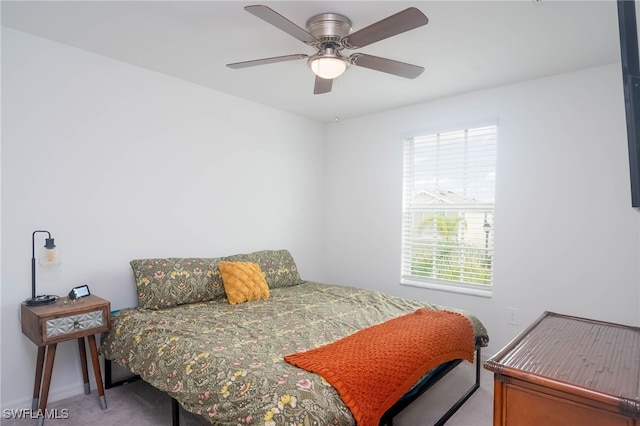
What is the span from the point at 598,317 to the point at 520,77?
203 centimetres

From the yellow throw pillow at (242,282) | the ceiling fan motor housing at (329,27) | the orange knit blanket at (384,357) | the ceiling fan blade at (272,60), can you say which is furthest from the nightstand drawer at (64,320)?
the ceiling fan motor housing at (329,27)

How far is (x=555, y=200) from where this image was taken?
299 centimetres

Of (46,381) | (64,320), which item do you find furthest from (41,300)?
(46,381)

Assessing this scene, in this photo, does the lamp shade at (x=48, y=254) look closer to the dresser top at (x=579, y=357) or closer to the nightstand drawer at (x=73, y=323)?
the nightstand drawer at (x=73, y=323)

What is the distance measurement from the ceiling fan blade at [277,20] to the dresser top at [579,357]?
1654mm

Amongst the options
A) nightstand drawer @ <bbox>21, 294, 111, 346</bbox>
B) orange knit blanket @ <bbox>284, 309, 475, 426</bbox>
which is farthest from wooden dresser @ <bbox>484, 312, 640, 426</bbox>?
nightstand drawer @ <bbox>21, 294, 111, 346</bbox>

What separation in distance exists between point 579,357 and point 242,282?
94.9 inches

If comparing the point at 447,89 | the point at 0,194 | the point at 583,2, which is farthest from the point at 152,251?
the point at 583,2

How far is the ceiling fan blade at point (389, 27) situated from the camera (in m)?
1.67

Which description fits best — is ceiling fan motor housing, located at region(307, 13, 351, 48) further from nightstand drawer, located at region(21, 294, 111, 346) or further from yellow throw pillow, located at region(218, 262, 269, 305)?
nightstand drawer, located at region(21, 294, 111, 346)

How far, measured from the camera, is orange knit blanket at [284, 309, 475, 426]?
1612mm

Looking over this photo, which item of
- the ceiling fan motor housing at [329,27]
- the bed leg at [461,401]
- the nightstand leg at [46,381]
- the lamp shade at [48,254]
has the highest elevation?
the ceiling fan motor housing at [329,27]

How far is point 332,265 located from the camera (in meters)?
4.62

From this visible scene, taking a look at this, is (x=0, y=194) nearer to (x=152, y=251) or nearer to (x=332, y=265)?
(x=152, y=251)
